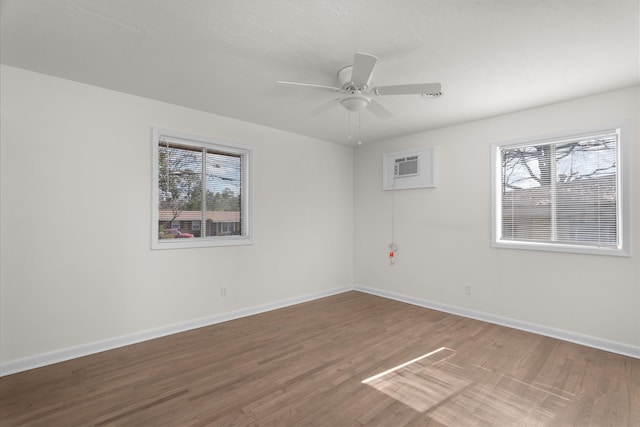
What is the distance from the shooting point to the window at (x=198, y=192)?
343 centimetres

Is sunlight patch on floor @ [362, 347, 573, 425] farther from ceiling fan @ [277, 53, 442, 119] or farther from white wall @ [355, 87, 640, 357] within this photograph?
ceiling fan @ [277, 53, 442, 119]

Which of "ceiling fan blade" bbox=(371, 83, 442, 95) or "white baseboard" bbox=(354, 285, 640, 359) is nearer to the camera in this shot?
"ceiling fan blade" bbox=(371, 83, 442, 95)

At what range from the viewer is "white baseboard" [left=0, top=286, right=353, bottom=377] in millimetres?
2574

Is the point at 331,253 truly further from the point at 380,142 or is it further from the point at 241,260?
the point at 380,142

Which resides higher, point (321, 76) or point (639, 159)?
point (321, 76)

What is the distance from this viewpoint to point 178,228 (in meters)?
3.57

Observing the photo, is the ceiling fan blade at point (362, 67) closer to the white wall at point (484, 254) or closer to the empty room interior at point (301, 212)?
the empty room interior at point (301, 212)

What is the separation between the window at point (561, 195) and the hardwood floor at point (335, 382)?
3.61 feet

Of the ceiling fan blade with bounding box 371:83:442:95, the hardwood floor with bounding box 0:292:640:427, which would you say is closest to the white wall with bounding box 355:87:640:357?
the hardwood floor with bounding box 0:292:640:427

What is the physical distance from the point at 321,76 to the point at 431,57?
2.98 ft

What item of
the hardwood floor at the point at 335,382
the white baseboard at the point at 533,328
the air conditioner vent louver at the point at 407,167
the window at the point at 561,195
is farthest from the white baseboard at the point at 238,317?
the air conditioner vent louver at the point at 407,167

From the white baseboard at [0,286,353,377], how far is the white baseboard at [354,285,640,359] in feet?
6.25

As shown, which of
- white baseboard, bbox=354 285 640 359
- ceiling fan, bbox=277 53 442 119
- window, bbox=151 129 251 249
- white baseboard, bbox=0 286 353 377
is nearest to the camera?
ceiling fan, bbox=277 53 442 119

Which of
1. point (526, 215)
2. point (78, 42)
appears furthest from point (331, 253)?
point (78, 42)
